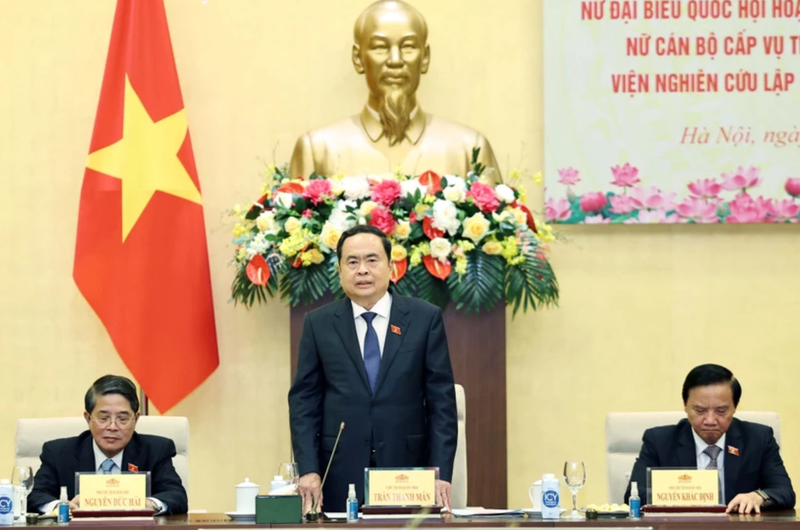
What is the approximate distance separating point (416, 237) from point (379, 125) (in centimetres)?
76

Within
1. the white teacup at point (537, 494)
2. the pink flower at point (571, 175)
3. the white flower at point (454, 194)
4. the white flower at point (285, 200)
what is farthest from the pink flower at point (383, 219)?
the white teacup at point (537, 494)

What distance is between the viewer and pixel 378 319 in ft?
11.9

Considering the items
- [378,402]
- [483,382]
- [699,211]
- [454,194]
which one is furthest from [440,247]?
[699,211]

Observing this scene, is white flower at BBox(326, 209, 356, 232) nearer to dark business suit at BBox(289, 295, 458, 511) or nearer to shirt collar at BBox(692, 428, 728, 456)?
dark business suit at BBox(289, 295, 458, 511)

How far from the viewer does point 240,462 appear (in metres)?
5.25

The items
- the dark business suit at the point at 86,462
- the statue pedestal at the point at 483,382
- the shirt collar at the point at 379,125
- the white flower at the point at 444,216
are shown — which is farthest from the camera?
the shirt collar at the point at 379,125

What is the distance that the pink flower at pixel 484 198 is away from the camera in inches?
175

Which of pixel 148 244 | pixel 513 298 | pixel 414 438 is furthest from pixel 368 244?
pixel 148 244

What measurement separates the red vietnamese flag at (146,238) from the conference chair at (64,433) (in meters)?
1.23

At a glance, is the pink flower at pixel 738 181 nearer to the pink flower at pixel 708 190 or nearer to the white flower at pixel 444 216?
the pink flower at pixel 708 190

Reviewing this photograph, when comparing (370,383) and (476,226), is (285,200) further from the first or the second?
(370,383)

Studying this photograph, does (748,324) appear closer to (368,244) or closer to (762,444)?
(762,444)

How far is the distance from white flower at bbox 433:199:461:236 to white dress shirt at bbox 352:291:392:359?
79cm

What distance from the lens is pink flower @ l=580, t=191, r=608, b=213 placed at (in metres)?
5.18
